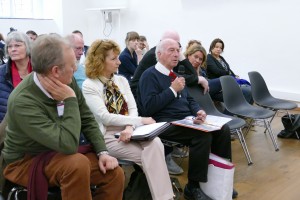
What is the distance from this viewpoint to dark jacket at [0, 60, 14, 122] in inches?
93.5

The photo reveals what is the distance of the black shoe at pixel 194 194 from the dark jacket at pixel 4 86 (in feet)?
4.70

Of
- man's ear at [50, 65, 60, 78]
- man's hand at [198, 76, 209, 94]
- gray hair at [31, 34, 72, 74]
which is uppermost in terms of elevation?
gray hair at [31, 34, 72, 74]

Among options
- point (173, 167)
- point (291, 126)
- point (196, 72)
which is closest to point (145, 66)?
point (196, 72)

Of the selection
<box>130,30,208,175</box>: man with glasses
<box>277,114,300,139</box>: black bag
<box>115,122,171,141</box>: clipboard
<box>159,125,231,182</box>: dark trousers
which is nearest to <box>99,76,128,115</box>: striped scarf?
<box>115,122,171,141</box>: clipboard

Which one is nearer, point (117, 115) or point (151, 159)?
point (151, 159)

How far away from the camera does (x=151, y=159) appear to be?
2252 mm

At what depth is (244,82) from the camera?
5.10 meters

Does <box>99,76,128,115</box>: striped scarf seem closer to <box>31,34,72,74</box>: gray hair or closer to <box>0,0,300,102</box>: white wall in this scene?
<box>31,34,72,74</box>: gray hair

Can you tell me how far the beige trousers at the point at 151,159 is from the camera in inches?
87.7

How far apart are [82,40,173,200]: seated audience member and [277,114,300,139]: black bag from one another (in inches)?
97.6

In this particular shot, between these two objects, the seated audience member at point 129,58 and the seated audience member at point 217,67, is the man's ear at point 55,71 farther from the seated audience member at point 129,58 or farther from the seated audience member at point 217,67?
the seated audience member at point 217,67

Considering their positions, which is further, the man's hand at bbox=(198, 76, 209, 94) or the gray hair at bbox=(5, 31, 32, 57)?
the man's hand at bbox=(198, 76, 209, 94)

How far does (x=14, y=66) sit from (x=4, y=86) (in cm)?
25

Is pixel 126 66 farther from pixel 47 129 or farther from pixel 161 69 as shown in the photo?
pixel 47 129
